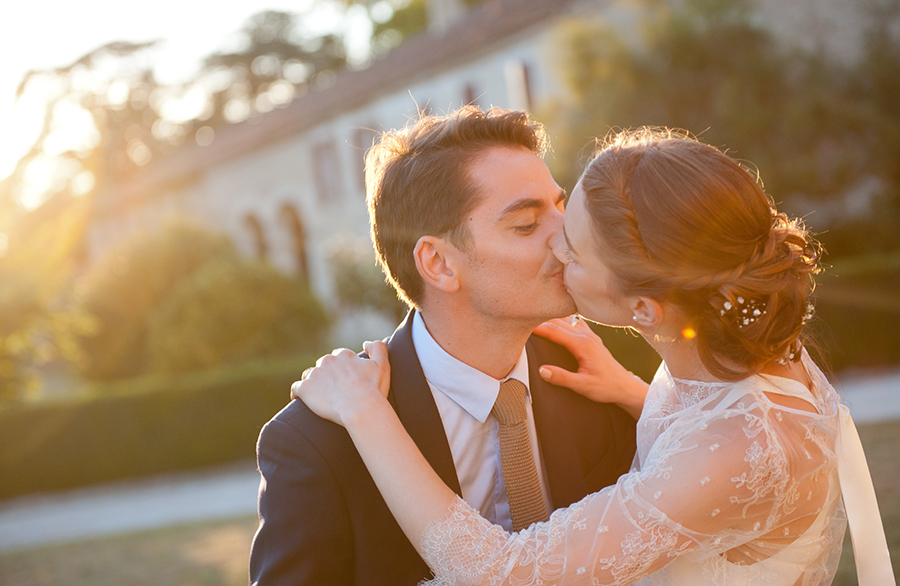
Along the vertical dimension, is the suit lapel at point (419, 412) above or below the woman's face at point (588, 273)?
below

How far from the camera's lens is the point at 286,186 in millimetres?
28531

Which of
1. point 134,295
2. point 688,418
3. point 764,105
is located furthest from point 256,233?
point 688,418

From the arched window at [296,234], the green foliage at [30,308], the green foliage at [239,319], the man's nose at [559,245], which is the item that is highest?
the arched window at [296,234]

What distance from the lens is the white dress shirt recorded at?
2.98 metres

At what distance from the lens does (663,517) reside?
229 centimetres

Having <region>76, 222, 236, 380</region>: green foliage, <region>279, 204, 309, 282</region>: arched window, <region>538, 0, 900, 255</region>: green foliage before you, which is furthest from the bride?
<region>279, 204, 309, 282</region>: arched window

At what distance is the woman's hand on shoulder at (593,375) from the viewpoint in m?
3.21

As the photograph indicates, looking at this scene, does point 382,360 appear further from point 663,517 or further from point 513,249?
point 663,517

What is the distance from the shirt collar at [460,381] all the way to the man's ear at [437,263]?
0.76 ft

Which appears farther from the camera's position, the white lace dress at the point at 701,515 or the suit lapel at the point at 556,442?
the suit lapel at the point at 556,442

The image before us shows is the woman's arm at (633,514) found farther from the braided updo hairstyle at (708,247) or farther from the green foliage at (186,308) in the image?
the green foliage at (186,308)

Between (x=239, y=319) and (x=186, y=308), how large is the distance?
6.78 feet

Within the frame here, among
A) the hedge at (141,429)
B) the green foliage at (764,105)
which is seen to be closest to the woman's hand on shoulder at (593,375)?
the hedge at (141,429)

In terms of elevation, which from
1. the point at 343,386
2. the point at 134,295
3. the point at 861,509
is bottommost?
the point at 861,509
